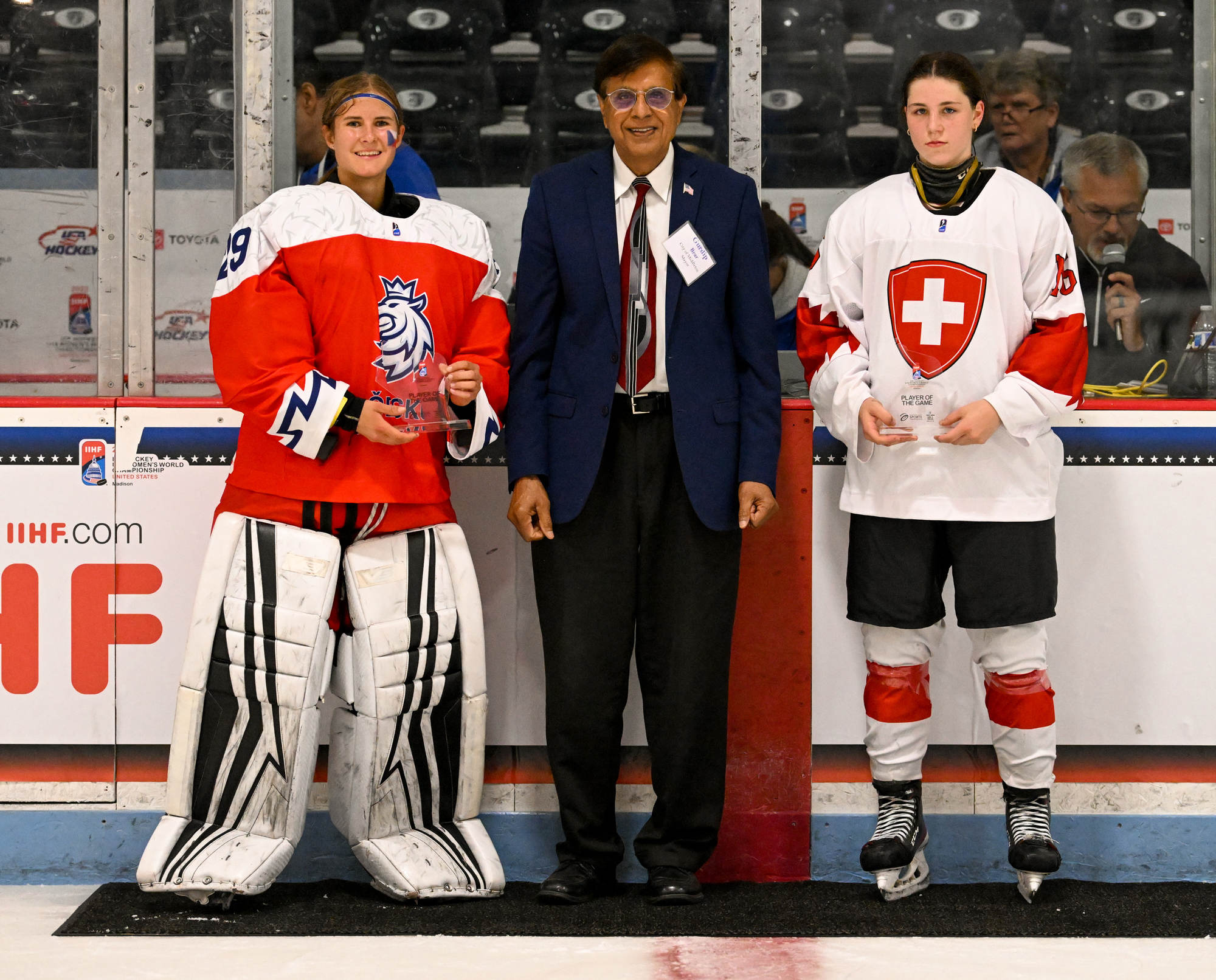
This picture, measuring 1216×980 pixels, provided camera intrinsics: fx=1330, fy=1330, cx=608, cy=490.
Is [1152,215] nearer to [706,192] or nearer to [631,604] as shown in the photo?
[706,192]

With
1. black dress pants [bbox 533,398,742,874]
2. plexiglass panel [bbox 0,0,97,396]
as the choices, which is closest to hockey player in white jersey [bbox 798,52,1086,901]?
black dress pants [bbox 533,398,742,874]

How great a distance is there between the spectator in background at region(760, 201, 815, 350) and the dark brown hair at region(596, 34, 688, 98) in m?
0.62

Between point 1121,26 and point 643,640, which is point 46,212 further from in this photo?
point 1121,26

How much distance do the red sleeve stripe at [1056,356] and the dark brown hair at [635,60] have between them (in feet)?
2.90

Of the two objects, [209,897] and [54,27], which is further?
[54,27]

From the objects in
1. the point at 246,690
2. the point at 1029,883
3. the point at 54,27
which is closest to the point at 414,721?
the point at 246,690

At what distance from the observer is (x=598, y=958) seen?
96.4 inches

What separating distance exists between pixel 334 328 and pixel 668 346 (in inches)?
26.4

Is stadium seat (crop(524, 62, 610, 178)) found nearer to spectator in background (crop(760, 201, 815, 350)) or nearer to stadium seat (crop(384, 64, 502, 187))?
stadium seat (crop(384, 64, 502, 187))

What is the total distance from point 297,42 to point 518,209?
667 mm

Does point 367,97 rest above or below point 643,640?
above

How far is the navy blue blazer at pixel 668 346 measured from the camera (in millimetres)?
2711

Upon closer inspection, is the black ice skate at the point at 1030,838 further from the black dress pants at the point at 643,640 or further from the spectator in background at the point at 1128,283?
the spectator in background at the point at 1128,283

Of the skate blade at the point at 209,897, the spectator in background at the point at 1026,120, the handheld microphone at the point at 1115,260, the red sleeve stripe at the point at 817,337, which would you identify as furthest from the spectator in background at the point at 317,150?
the handheld microphone at the point at 1115,260
